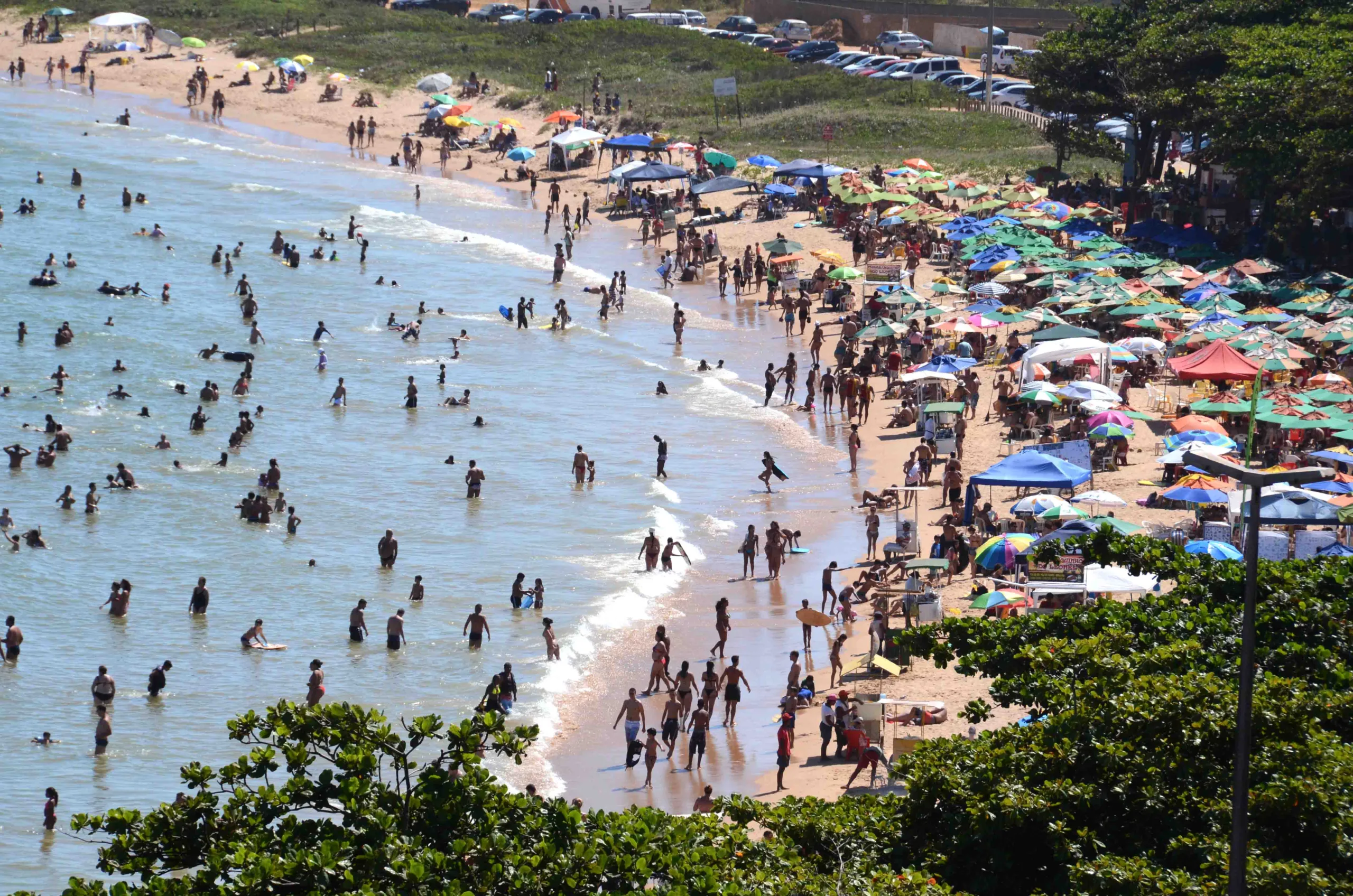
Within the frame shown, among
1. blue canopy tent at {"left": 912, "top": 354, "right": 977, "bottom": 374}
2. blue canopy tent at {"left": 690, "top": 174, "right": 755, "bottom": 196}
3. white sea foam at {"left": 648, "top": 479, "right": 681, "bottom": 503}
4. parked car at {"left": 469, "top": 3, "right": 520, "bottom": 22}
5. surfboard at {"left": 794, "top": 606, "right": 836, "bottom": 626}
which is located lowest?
white sea foam at {"left": 648, "top": 479, "right": 681, "bottom": 503}

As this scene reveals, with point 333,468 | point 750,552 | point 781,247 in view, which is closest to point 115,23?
point 781,247

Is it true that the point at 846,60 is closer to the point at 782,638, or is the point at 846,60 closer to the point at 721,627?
the point at 782,638

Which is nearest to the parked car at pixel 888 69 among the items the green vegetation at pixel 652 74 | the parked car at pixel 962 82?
the green vegetation at pixel 652 74

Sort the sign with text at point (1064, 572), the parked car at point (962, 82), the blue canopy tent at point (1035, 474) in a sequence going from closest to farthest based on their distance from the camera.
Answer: the sign with text at point (1064, 572), the blue canopy tent at point (1035, 474), the parked car at point (962, 82)

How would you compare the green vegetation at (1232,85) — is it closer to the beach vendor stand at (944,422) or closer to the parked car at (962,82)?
the parked car at (962,82)

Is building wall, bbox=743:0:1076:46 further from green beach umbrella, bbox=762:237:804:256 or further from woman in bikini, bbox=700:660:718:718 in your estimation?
woman in bikini, bbox=700:660:718:718

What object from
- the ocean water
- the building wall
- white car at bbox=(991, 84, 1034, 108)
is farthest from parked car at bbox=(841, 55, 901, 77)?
the ocean water

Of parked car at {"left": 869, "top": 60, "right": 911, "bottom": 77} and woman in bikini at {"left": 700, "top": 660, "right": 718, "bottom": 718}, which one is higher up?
parked car at {"left": 869, "top": 60, "right": 911, "bottom": 77}
